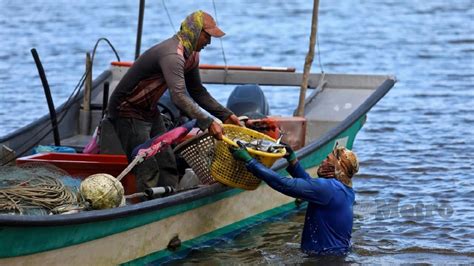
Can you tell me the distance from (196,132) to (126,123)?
885mm

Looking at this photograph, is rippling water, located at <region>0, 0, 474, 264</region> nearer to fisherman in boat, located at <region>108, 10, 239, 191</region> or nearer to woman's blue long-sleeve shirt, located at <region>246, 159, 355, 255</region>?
woman's blue long-sleeve shirt, located at <region>246, 159, 355, 255</region>

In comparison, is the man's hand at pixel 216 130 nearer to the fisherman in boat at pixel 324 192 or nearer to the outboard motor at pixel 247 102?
the fisherman in boat at pixel 324 192

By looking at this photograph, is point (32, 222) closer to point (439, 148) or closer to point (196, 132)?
point (196, 132)

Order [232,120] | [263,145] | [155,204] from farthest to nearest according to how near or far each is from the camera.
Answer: [232,120]
[263,145]
[155,204]

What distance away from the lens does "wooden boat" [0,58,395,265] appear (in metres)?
8.41

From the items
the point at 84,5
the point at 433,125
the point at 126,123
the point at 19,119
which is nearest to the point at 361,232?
the point at 126,123

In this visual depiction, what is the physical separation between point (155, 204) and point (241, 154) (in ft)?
2.46

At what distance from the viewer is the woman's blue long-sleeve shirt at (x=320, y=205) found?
9484 millimetres

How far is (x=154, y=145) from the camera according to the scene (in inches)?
390

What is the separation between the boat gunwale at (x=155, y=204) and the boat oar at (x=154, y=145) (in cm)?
40

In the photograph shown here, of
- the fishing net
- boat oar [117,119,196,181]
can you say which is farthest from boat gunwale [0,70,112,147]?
the fishing net

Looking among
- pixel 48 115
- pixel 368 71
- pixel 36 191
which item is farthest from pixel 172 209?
pixel 368 71

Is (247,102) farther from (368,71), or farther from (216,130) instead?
(368,71)

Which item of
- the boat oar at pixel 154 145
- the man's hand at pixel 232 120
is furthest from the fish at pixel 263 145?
the man's hand at pixel 232 120
